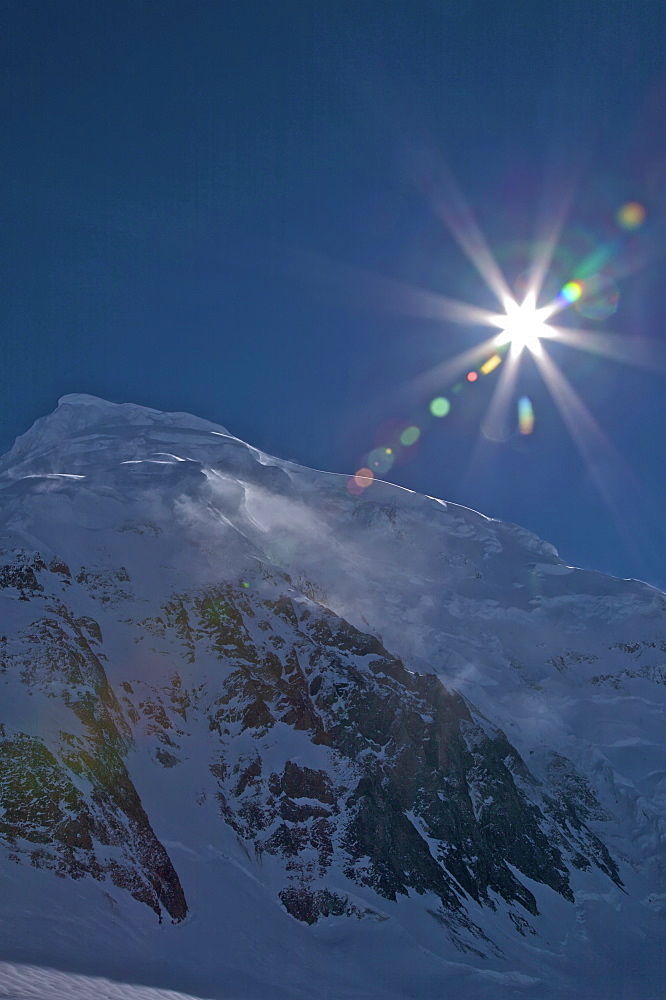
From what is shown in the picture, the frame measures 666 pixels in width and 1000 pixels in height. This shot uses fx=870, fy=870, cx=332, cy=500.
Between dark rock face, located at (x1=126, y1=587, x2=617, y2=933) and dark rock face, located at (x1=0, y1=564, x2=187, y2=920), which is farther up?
dark rock face, located at (x1=126, y1=587, x2=617, y2=933)

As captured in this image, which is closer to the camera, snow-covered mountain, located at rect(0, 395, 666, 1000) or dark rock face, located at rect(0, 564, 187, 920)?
dark rock face, located at rect(0, 564, 187, 920)

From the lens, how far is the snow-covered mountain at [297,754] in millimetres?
57219

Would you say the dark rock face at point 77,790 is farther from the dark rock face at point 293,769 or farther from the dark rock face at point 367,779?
the dark rock face at point 367,779

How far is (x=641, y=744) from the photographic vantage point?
357 feet

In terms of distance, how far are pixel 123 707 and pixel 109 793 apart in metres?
10.3

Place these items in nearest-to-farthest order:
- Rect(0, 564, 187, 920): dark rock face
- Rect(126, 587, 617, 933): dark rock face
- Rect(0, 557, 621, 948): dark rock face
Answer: Rect(0, 564, 187, 920): dark rock face, Rect(0, 557, 621, 948): dark rock face, Rect(126, 587, 617, 933): dark rock face

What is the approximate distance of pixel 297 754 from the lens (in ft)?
252

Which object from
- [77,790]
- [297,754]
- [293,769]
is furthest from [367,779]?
[77,790]

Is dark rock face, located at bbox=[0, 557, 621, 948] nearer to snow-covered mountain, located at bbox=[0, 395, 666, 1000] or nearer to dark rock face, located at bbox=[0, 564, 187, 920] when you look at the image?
dark rock face, located at bbox=[0, 564, 187, 920]

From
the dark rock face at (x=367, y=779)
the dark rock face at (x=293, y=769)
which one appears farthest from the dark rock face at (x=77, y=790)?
the dark rock face at (x=367, y=779)

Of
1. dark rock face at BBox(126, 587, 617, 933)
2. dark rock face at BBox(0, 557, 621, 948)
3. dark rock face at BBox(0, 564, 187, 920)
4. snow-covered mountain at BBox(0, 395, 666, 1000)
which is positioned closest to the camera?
dark rock face at BBox(0, 564, 187, 920)

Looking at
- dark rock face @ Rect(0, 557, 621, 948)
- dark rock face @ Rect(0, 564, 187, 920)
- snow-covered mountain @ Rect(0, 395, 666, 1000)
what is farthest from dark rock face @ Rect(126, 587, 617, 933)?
dark rock face @ Rect(0, 564, 187, 920)

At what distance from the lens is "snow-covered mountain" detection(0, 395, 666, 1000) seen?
57219 millimetres

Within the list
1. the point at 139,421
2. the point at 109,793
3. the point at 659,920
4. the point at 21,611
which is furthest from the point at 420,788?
the point at 139,421
